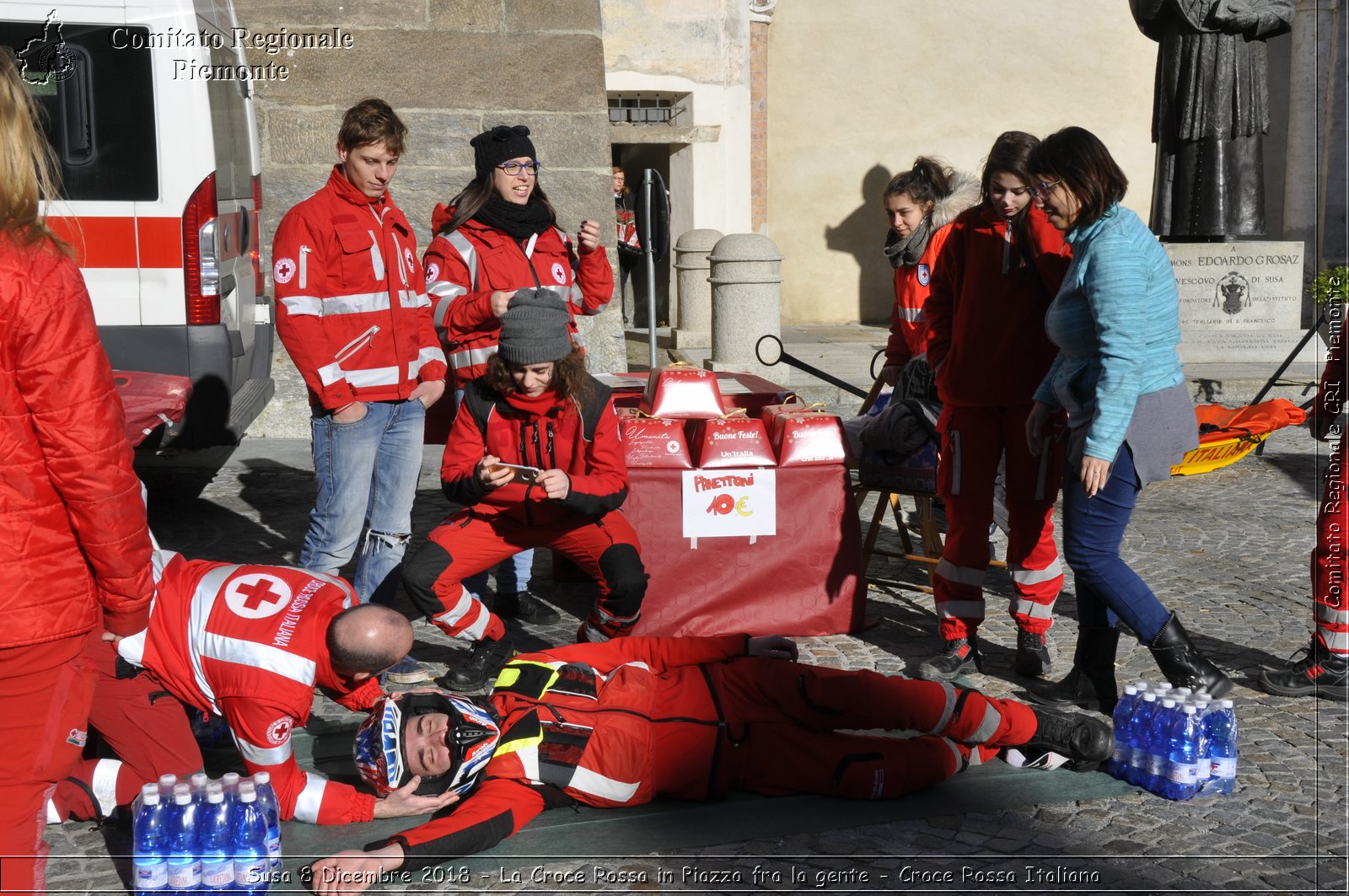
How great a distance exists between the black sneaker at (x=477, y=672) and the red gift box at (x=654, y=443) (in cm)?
88

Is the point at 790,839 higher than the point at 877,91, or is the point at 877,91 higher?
the point at 877,91

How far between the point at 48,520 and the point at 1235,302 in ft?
33.9

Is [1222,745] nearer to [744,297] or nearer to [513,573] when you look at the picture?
[513,573]

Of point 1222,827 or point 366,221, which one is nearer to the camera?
point 1222,827

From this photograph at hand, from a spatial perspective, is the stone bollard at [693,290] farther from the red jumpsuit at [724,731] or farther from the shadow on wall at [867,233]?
the red jumpsuit at [724,731]

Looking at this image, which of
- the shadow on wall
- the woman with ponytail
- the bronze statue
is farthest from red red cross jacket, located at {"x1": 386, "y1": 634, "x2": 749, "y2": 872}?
the shadow on wall

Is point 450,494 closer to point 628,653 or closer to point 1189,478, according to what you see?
point 628,653

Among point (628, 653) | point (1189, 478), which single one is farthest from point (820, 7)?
point (628, 653)

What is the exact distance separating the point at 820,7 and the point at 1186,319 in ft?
26.4

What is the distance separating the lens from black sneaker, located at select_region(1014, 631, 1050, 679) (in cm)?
465

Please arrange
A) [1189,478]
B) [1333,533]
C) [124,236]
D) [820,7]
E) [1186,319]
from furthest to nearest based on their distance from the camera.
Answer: [820,7] < [1186,319] < [1189,478] < [124,236] < [1333,533]

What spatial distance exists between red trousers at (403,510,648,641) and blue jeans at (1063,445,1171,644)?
1.45 meters

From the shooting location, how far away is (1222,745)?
3648 millimetres

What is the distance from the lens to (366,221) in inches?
181
